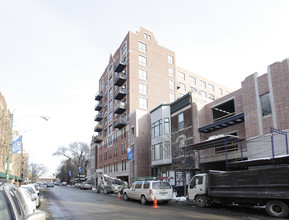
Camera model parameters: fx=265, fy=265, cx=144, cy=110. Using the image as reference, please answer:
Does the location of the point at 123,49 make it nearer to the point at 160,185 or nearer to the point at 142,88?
the point at 142,88

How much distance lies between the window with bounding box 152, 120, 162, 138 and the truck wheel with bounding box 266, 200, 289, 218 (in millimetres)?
24624

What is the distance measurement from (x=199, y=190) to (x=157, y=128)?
836 inches

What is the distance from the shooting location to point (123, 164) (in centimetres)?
4856

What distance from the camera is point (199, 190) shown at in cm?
1653

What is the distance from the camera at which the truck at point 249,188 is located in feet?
38.4

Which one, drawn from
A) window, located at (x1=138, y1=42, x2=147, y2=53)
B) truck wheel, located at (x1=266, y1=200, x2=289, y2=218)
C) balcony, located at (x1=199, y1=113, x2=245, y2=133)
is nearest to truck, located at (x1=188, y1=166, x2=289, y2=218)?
truck wheel, located at (x1=266, y1=200, x2=289, y2=218)

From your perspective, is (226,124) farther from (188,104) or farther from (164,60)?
(164,60)

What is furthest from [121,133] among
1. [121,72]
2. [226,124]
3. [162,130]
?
[226,124]

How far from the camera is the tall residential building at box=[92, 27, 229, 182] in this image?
43.8m

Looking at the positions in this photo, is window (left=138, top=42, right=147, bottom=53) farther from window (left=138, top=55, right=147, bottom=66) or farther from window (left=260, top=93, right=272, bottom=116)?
window (left=260, top=93, right=272, bottom=116)

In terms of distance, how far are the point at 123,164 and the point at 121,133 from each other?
6.00m

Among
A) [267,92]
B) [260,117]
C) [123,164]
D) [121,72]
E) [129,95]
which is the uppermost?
[121,72]

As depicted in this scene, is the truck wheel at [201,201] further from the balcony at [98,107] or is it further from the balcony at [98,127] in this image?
the balcony at [98,107]

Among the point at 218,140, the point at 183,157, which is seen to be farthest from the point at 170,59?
the point at 218,140
